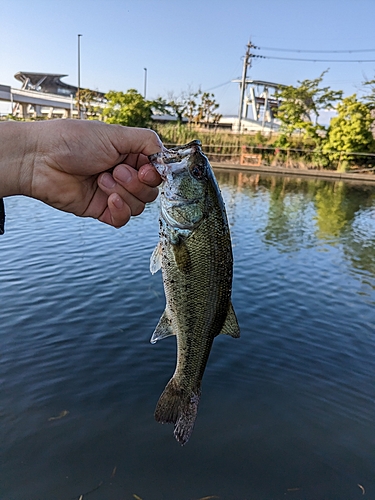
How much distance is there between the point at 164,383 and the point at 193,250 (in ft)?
12.4

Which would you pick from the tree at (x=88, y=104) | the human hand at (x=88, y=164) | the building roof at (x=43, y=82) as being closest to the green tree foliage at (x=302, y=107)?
the tree at (x=88, y=104)

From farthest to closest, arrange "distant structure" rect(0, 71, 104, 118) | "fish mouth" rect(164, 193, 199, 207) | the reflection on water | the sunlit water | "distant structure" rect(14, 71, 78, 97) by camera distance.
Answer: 1. "distant structure" rect(14, 71, 78, 97)
2. "distant structure" rect(0, 71, 104, 118)
3. the reflection on water
4. the sunlit water
5. "fish mouth" rect(164, 193, 199, 207)

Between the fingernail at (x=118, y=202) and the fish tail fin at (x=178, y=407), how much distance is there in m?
1.27

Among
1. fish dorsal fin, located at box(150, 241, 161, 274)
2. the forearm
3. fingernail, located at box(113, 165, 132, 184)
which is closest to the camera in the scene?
fish dorsal fin, located at box(150, 241, 161, 274)

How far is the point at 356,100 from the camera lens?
115ft

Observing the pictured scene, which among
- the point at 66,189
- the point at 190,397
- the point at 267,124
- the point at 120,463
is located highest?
the point at 267,124

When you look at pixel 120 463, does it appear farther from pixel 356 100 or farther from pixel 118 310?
pixel 356 100

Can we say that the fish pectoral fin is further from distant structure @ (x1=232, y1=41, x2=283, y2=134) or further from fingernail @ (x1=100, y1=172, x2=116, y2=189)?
distant structure @ (x1=232, y1=41, x2=283, y2=134)

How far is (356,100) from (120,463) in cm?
3793

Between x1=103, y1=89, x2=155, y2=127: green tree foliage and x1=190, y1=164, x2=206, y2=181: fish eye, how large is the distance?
39517 millimetres

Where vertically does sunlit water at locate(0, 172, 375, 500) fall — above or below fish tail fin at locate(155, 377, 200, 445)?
below

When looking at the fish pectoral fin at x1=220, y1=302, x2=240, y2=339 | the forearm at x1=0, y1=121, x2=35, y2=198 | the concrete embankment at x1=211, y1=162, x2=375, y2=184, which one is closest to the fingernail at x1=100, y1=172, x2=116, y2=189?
the forearm at x1=0, y1=121, x2=35, y2=198

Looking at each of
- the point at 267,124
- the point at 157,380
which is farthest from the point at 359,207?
the point at 267,124

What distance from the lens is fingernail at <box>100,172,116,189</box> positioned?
2795mm
